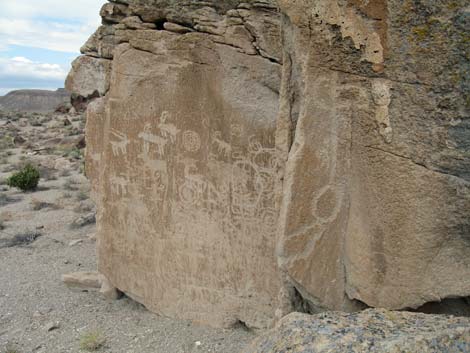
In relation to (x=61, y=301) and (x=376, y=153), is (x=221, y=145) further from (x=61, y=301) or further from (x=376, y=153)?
(x=61, y=301)

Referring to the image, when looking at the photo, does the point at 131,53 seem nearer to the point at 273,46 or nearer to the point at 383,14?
the point at 273,46

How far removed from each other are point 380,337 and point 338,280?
0.77m

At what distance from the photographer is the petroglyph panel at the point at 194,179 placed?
4234 mm

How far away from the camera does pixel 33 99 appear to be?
58.8 metres

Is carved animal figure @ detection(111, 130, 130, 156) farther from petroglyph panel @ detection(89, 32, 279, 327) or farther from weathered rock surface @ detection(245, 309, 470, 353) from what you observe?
weathered rock surface @ detection(245, 309, 470, 353)

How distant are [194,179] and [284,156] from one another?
5.13 feet

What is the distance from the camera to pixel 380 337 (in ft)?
6.95

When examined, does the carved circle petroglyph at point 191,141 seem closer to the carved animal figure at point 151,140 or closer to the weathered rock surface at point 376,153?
the carved animal figure at point 151,140

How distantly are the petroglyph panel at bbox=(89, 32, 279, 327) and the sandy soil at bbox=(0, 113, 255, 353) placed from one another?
22cm

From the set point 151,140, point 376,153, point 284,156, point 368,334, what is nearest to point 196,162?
point 151,140

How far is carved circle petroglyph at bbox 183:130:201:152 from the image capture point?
14.5ft

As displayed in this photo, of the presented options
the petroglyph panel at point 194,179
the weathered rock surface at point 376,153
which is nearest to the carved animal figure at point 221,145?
the petroglyph panel at point 194,179

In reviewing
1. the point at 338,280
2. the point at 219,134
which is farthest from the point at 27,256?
the point at 338,280

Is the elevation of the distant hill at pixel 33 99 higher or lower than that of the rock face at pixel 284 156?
higher
